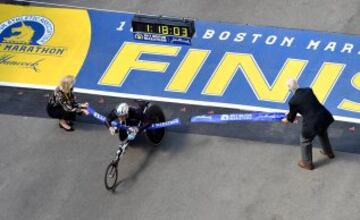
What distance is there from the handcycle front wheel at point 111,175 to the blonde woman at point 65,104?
63.0 inches

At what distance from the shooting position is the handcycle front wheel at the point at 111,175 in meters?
12.7

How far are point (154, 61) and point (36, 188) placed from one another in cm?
444

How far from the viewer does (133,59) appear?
52.5ft

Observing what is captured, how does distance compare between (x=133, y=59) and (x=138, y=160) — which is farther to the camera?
(x=133, y=59)

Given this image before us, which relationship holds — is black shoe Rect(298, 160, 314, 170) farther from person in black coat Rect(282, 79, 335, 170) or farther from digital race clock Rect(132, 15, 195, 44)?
digital race clock Rect(132, 15, 195, 44)

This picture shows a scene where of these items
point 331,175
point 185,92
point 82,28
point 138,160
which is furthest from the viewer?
point 82,28

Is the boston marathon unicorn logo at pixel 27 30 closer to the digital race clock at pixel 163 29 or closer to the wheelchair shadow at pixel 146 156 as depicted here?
the digital race clock at pixel 163 29

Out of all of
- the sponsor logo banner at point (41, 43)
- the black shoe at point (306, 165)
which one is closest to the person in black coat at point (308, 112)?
the black shoe at point (306, 165)

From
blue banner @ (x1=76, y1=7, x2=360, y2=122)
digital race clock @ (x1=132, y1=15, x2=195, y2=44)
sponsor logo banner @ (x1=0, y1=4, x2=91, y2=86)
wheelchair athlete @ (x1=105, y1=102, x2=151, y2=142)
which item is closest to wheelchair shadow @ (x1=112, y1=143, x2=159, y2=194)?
wheelchair athlete @ (x1=105, y1=102, x2=151, y2=142)

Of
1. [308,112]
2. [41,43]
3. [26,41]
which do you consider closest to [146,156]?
[308,112]

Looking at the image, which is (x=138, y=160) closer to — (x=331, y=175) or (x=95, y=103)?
(x=95, y=103)

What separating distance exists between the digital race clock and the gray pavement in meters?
2.75

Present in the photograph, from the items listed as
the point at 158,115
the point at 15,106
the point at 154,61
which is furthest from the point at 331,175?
the point at 15,106

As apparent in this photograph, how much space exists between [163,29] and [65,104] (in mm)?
3204
